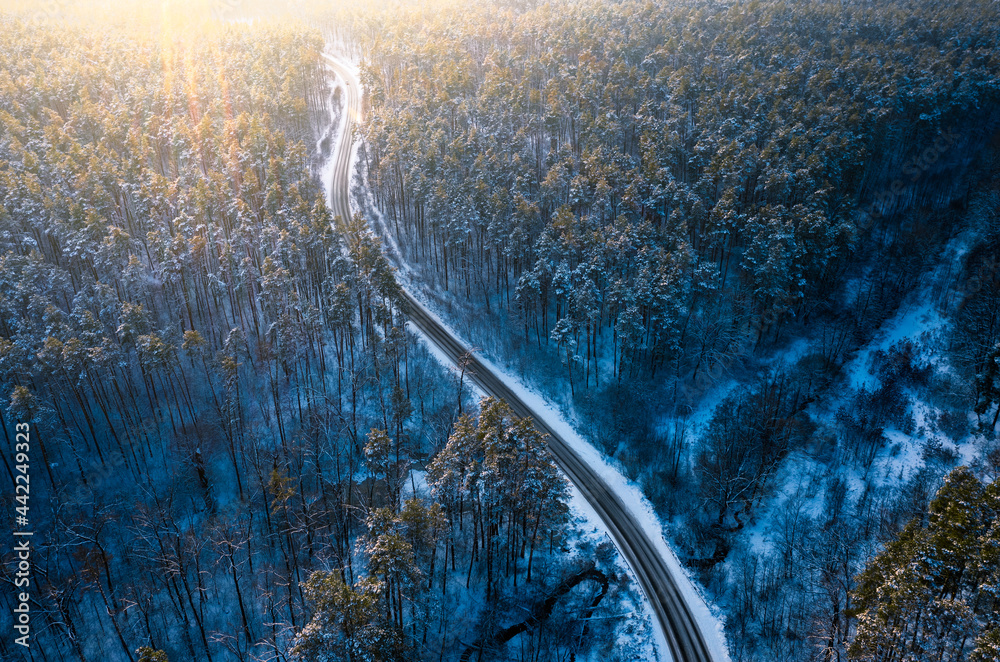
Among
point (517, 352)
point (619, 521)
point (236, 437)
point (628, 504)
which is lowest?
point (619, 521)

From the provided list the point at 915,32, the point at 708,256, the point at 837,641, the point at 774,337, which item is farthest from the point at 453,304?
the point at 915,32

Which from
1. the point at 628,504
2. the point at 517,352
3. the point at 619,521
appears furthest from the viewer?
the point at 517,352

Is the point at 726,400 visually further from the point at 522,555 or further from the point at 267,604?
the point at 267,604

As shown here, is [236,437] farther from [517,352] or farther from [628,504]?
[628,504]

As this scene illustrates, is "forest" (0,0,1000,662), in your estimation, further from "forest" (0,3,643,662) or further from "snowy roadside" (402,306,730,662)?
"snowy roadside" (402,306,730,662)

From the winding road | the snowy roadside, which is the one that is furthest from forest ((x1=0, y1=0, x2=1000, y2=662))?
the winding road

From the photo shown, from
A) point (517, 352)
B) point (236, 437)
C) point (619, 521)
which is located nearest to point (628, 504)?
point (619, 521)

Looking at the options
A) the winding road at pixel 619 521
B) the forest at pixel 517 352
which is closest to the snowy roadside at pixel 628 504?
the winding road at pixel 619 521
